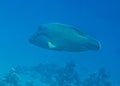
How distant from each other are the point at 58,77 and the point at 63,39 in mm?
14351

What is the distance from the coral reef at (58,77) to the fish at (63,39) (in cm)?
965

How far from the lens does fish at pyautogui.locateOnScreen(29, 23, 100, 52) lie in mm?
2568

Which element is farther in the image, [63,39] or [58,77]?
[58,77]

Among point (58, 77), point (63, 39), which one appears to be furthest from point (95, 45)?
point (58, 77)

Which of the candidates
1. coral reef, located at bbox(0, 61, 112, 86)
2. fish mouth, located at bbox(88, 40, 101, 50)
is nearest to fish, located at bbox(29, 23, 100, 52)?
fish mouth, located at bbox(88, 40, 101, 50)

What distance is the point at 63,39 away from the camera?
261 cm

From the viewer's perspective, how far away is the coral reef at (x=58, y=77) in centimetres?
1667

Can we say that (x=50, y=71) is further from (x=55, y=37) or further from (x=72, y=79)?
(x=55, y=37)

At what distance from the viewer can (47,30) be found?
2.68m

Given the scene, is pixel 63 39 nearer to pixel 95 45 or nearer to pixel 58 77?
pixel 95 45

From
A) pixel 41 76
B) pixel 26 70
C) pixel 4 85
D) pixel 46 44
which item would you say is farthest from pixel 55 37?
pixel 26 70

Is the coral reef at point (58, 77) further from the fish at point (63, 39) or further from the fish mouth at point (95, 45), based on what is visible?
the fish mouth at point (95, 45)

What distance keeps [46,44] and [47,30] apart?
0.43 feet

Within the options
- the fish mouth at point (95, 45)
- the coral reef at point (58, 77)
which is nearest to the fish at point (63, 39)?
the fish mouth at point (95, 45)
